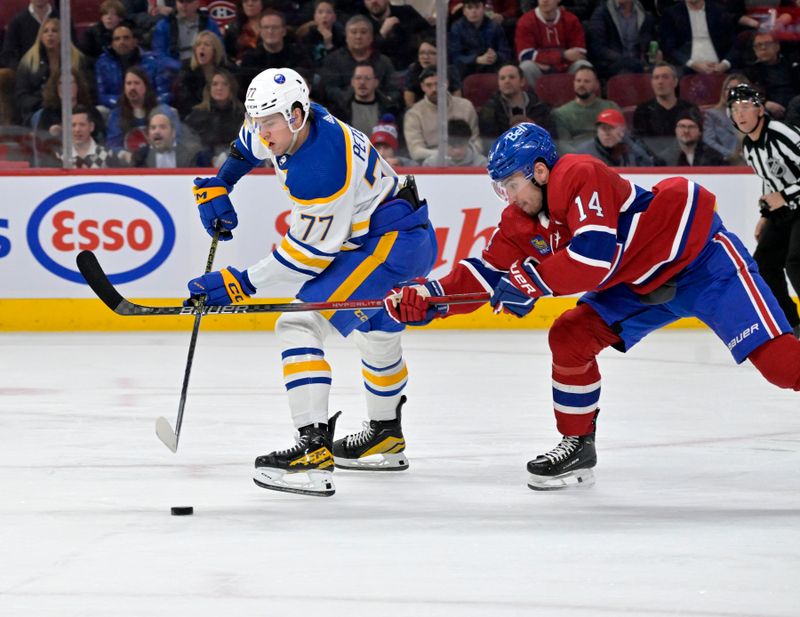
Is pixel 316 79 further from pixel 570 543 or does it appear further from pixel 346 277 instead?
pixel 570 543

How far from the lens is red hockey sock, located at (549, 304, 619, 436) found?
3703 millimetres

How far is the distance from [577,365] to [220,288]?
948 mm

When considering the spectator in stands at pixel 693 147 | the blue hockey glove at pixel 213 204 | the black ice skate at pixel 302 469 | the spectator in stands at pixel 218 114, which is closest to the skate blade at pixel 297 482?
the black ice skate at pixel 302 469

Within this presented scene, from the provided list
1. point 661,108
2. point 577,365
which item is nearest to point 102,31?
point 661,108

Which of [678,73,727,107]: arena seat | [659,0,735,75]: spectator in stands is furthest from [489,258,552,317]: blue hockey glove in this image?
[659,0,735,75]: spectator in stands

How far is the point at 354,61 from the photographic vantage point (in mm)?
7719

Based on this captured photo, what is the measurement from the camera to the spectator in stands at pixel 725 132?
25.6 feet

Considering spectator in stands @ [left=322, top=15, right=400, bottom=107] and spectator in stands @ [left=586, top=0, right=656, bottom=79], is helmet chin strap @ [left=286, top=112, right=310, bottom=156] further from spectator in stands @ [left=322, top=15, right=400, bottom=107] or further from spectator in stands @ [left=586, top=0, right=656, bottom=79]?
spectator in stands @ [left=586, top=0, right=656, bottom=79]

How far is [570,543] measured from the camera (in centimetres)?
304

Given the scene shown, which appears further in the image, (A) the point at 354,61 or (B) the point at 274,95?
(A) the point at 354,61

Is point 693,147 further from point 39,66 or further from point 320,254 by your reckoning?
point 320,254

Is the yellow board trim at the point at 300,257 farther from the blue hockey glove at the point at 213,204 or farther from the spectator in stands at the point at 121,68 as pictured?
the spectator in stands at the point at 121,68

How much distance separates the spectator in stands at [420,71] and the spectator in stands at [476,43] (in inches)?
2.3

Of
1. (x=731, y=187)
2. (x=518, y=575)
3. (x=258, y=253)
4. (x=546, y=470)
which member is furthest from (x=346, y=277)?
(x=731, y=187)
